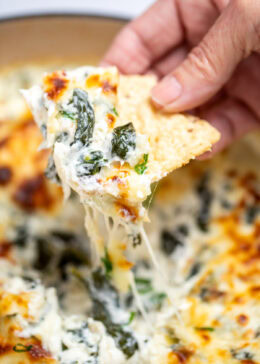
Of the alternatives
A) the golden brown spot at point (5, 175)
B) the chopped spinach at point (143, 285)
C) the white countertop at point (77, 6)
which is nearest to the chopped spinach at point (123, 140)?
the chopped spinach at point (143, 285)

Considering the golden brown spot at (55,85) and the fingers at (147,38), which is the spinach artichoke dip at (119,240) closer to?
the golden brown spot at (55,85)

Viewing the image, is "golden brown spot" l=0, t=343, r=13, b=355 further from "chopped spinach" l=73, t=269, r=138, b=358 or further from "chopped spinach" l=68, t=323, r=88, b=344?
"chopped spinach" l=73, t=269, r=138, b=358

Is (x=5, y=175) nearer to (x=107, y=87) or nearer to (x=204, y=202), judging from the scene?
(x=107, y=87)

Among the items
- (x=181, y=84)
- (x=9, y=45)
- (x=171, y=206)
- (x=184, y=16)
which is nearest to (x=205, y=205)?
(x=171, y=206)

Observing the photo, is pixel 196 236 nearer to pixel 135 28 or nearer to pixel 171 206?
pixel 171 206

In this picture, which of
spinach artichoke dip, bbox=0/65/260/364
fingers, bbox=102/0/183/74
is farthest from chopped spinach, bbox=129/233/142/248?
fingers, bbox=102/0/183/74

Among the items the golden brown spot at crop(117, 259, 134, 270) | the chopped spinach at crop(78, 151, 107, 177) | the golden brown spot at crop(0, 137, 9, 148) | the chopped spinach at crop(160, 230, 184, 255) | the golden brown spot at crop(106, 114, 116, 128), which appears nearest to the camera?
the chopped spinach at crop(78, 151, 107, 177)

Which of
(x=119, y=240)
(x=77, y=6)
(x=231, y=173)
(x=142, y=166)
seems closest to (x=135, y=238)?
(x=119, y=240)
